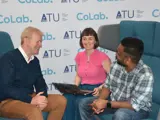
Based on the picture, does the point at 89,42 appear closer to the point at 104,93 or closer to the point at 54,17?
the point at 104,93

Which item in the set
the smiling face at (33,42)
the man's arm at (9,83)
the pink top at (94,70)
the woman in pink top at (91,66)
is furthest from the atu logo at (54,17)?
the man's arm at (9,83)

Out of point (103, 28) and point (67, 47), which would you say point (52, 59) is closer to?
point (67, 47)

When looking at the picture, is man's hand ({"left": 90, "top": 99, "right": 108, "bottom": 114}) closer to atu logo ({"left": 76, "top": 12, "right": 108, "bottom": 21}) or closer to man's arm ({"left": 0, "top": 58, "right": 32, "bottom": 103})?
man's arm ({"left": 0, "top": 58, "right": 32, "bottom": 103})

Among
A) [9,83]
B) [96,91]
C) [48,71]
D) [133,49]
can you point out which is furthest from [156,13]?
[9,83]

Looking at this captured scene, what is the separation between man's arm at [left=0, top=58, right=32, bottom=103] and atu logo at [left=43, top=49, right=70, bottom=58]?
128cm

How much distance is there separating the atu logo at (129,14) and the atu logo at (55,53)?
80 centimetres

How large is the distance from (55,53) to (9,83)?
1383 mm

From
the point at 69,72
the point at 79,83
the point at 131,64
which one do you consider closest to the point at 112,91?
the point at 131,64

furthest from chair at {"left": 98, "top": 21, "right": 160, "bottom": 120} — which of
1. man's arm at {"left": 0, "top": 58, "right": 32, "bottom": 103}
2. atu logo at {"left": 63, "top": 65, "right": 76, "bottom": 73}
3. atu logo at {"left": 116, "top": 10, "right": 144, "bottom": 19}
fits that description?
atu logo at {"left": 63, "top": 65, "right": 76, "bottom": 73}

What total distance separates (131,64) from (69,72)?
1652 millimetres

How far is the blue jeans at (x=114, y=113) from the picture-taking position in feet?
8.37

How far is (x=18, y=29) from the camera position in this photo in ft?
12.6

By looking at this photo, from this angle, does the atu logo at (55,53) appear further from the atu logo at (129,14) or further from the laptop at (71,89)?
the laptop at (71,89)

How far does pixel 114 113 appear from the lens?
8.97ft
